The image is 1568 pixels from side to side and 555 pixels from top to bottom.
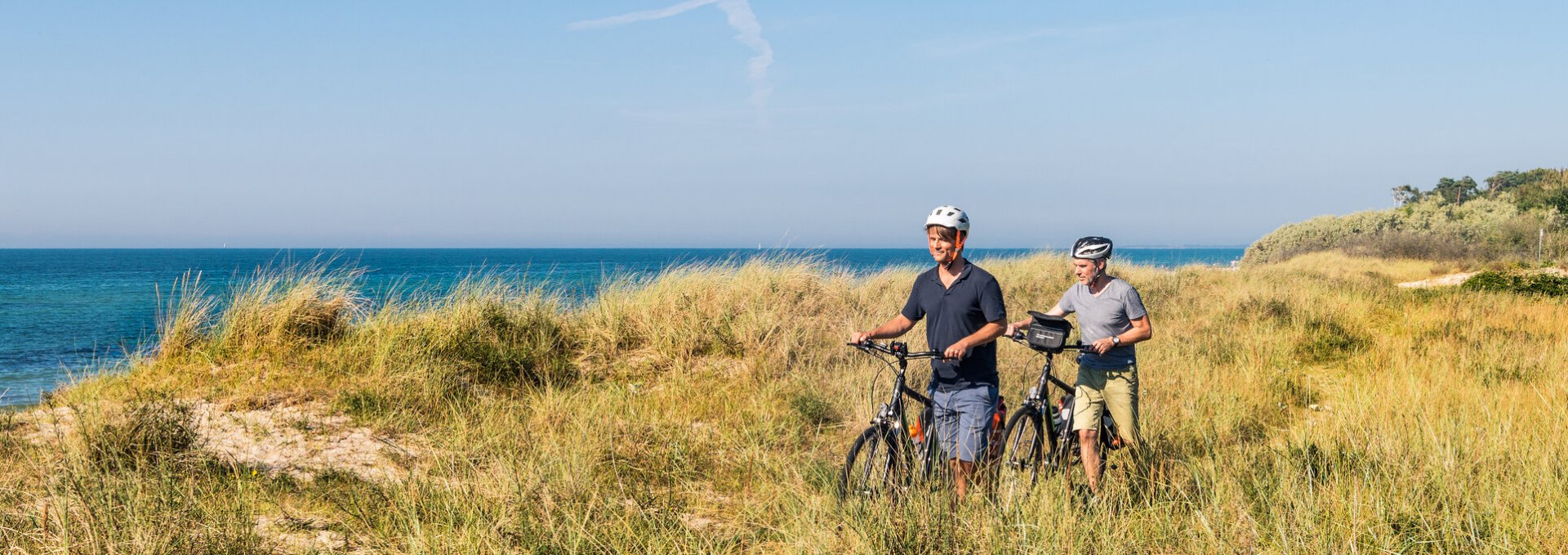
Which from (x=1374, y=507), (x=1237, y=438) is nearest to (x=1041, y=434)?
(x=1374, y=507)

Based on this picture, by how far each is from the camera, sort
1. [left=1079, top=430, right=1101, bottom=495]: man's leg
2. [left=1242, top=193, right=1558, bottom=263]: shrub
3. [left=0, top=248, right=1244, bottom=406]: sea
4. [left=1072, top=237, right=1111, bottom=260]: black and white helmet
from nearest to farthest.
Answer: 1. [left=1072, top=237, right=1111, bottom=260]: black and white helmet
2. [left=1079, top=430, right=1101, bottom=495]: man's leg
3. [left=0, top=248, right=1244, bottom=406]: sea
4. [left=1242, top=193, right=1558, bottom=263]: shrub

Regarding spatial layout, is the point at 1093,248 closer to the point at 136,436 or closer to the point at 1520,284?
the point at 136,436

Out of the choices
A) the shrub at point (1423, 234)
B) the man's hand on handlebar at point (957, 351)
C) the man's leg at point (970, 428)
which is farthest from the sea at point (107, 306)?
the man's hand on handlebar at point (957, 351)

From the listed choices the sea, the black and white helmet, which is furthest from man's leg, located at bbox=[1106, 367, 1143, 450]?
the sea

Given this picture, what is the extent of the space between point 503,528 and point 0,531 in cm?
210

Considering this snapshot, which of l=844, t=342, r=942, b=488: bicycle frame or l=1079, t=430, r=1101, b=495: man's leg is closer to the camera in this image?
l=844, t=342, r=942, b=488: bicycle frame

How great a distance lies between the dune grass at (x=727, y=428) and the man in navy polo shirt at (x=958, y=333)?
16.4 inches

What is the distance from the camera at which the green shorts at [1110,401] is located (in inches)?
187

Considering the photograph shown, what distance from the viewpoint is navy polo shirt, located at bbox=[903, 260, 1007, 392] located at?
4070 mm

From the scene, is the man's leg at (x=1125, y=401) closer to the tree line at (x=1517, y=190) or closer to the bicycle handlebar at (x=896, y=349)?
the bicycle handlebar at (x=896, y=349)

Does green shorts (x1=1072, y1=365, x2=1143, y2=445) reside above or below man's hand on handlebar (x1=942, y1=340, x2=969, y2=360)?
below

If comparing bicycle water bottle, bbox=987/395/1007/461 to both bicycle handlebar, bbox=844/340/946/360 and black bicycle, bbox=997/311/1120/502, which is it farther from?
bicycle handlebar, bbox=844/340/946/360

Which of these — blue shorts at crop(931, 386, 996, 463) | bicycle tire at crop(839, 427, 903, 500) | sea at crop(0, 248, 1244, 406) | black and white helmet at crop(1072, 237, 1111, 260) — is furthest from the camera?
sea at crop(0, 248, 1244, 406)

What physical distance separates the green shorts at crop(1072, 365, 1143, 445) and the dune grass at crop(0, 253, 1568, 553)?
0.34 meters
